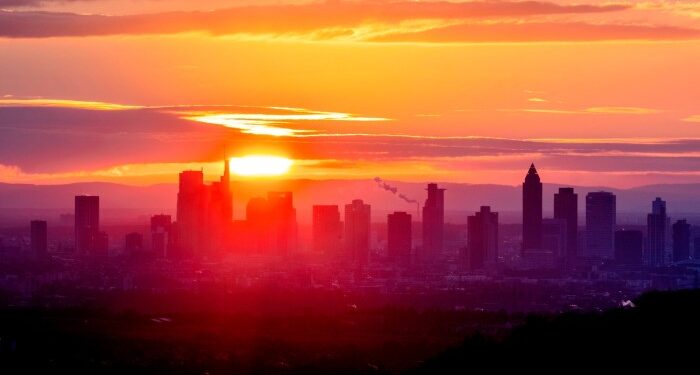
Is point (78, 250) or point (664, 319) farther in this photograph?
point (78, 250)

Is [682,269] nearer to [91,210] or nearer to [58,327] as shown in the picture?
[91,210]

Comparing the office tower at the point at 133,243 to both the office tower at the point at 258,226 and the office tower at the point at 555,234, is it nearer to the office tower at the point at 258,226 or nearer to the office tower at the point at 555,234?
the office tower at the point at 258,226

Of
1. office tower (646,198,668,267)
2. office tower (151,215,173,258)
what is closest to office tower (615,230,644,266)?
office tower (646,198,668,267)

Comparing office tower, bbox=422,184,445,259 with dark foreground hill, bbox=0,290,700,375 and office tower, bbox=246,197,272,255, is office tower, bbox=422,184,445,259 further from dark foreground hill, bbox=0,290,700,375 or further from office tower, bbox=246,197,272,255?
dark foreground hill, bbox=0,290,700,375

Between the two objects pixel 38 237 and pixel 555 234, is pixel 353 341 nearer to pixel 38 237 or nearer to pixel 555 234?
pixel 38 237

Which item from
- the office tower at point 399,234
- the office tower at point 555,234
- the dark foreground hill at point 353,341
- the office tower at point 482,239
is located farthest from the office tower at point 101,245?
the dark foreground hill at point 353,341

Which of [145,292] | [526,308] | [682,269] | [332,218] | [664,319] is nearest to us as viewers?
[664,319]

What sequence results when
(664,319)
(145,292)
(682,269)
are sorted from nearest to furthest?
(664,319), (145,292), (682,269)

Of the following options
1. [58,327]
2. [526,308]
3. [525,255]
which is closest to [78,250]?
[525,255]
